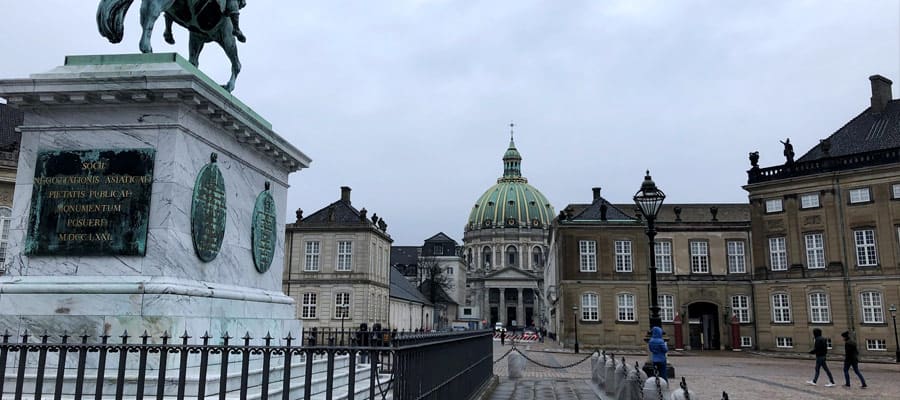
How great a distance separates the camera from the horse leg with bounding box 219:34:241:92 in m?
11.0

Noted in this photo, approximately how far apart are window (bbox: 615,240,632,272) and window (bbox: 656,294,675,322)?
352cm

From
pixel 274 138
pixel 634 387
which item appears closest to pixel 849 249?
pixel 634 387

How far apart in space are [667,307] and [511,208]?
A: 110065 millimetres

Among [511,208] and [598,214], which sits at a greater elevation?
[511,208]

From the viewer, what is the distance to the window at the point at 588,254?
4784cm

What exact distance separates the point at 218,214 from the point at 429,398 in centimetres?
429

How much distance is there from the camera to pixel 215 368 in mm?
7945

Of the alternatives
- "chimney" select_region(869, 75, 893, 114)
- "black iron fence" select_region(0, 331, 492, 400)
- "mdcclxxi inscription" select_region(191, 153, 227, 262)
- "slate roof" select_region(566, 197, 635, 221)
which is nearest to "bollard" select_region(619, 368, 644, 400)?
"black iron fence" select_region(0, 331, 492, 400)

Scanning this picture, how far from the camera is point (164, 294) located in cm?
787

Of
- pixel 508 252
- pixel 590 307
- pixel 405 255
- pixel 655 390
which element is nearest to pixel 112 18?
pixel 655 390

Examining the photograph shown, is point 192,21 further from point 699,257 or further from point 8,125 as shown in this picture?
point 699,257

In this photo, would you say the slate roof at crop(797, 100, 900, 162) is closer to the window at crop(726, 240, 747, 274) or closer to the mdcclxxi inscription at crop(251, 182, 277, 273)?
the window at crop(726, 240, 747, 274)

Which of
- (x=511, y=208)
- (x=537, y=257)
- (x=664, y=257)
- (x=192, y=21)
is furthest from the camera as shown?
(x=511, y=208)

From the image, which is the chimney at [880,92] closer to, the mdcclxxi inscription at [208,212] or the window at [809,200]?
the window at [809,200]
